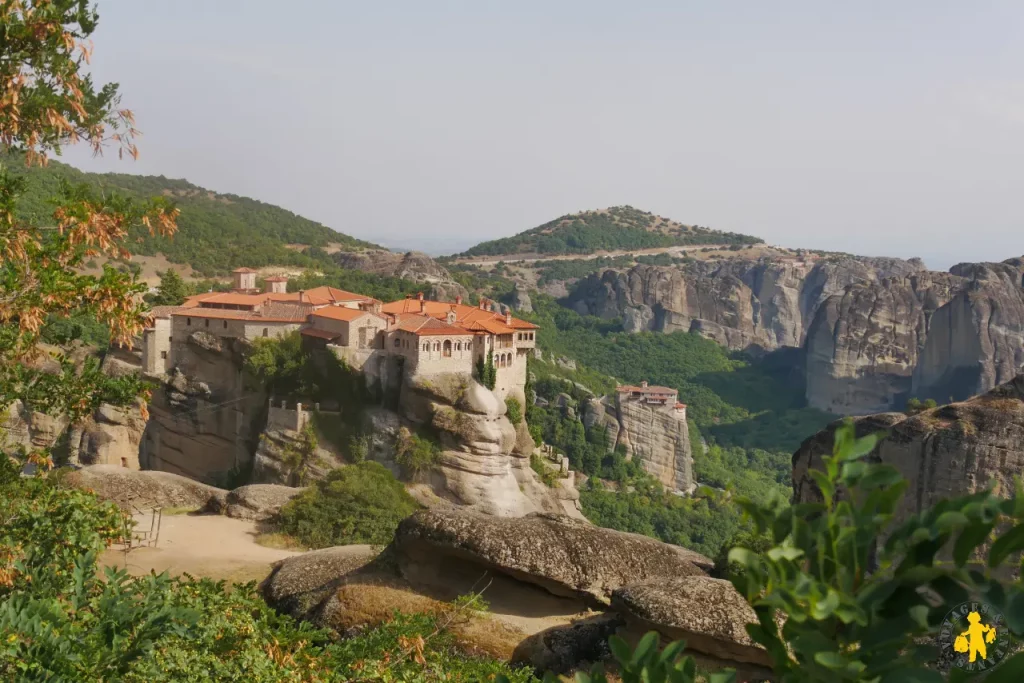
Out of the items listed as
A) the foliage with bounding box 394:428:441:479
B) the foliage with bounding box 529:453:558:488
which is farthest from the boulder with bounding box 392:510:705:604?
the foliage with bounding box 529:453:558:488

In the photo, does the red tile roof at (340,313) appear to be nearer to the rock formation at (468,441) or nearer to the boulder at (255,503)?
the rock formation at (468,441)

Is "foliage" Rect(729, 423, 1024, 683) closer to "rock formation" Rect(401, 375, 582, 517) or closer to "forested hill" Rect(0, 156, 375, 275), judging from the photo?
"rock formation" Rect(401, 375, 582, 517)

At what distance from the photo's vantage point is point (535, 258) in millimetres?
156125

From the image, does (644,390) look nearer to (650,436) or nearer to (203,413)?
(650,436)

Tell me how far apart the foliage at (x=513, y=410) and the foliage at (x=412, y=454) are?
15.4ft

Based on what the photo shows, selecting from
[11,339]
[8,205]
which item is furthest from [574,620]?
[8,205]

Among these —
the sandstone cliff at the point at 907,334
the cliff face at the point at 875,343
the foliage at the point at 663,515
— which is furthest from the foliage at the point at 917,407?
the cliff face at the point at 875,343

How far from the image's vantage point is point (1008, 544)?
214 centimetres

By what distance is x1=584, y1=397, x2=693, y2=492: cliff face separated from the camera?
197ft

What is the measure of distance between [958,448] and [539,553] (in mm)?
8639

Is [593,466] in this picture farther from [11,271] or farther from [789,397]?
[11,271]

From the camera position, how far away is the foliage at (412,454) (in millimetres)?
33469

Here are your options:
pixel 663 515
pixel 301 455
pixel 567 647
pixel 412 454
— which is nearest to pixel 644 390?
pixel 663 515

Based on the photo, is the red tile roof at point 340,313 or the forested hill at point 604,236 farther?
the forested hill at point 604,236
